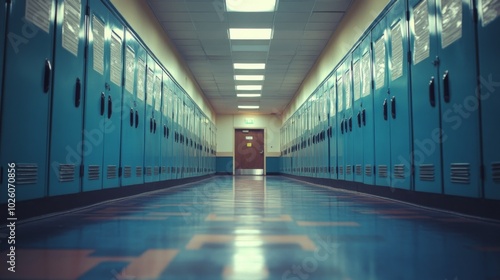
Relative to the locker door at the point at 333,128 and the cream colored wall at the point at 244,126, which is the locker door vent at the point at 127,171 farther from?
the cream colored wall at the point at 244,126

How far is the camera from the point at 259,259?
4.28ft

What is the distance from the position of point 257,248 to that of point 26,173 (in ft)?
5.00

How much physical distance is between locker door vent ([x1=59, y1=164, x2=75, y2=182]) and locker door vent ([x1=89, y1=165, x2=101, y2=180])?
33 centimetres

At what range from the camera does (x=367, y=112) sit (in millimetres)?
4477

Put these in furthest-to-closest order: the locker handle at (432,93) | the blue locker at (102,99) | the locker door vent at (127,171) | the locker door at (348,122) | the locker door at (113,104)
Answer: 1. the locker door at (348,122)
2. the locker door vent at (127,171)
3. the locker door at (113,104)
4. the blue locker at (102,99)
5. the locker handle at (432,93)

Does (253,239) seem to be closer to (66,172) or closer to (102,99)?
(66,172)

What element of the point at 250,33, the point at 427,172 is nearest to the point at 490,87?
the point at 427,172

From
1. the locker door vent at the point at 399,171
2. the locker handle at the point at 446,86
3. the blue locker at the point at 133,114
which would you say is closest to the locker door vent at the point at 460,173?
the locker handle at the point at 446,86

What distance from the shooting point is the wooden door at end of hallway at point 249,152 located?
1683 centimetres

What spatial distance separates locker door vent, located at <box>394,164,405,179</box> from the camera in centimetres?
340

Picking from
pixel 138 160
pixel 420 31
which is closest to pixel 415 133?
pixel 420 31

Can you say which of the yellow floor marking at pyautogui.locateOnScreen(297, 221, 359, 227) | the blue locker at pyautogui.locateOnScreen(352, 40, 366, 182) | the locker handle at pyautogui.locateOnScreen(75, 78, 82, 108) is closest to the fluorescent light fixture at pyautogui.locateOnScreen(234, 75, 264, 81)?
the blue locker at pyautogui.locateOnScreen(352, 40, 366, 182)

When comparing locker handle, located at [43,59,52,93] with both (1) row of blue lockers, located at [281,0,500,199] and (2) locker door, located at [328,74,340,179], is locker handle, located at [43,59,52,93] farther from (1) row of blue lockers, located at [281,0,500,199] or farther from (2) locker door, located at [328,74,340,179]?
(2) locker door, located at [328,74,340,179]

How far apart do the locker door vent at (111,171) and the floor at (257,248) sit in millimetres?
1145
